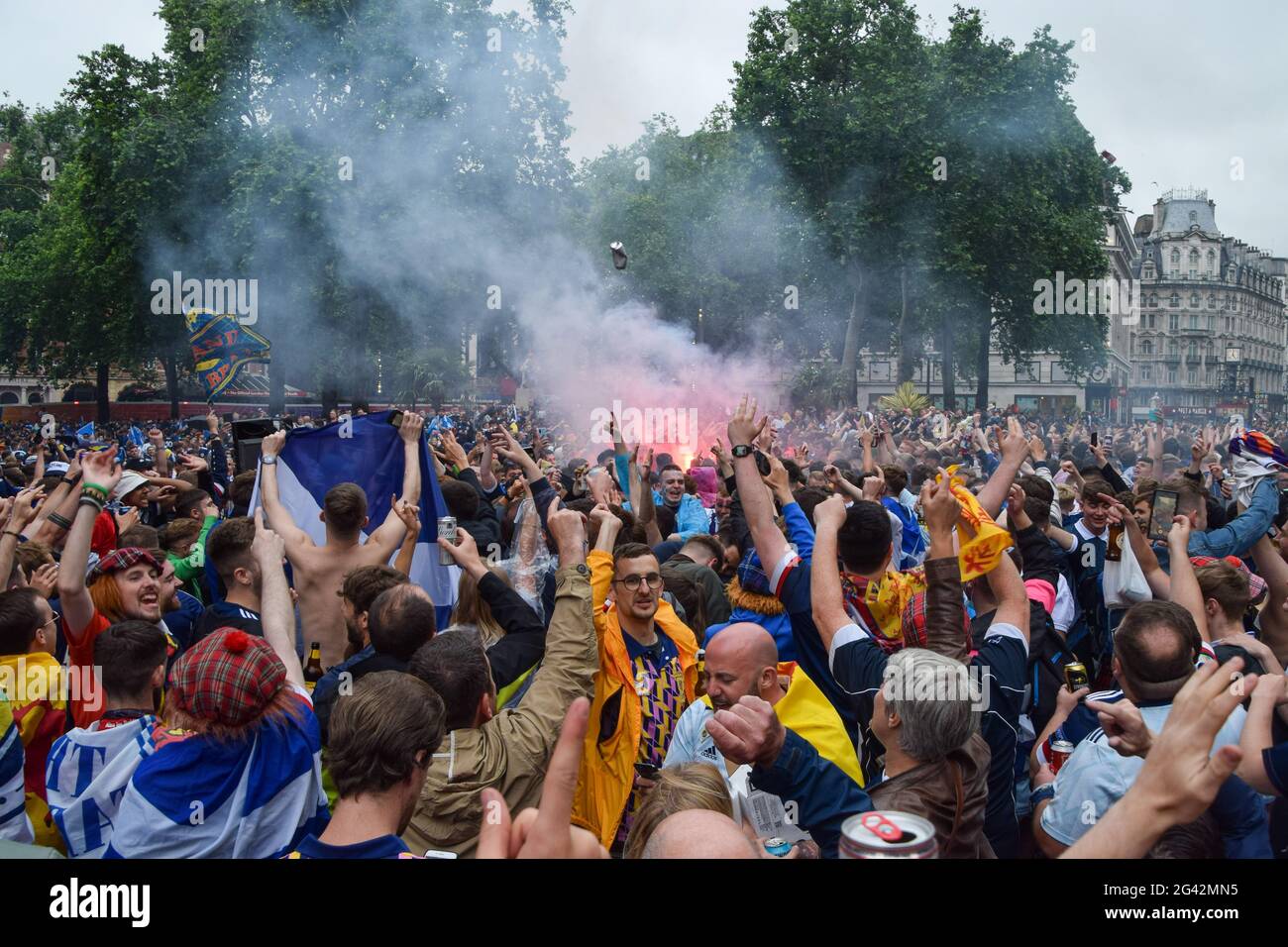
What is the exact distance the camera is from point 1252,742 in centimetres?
268

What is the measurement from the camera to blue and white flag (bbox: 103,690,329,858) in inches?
105

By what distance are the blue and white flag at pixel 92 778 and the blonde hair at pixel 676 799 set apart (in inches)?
56.3

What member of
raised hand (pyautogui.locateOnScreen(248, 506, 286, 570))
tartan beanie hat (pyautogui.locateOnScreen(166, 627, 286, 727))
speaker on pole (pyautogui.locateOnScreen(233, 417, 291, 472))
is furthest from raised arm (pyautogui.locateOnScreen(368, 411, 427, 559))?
tartan beanie hat (pyautogui.locateOnScreen(166, 627, 286, 727))

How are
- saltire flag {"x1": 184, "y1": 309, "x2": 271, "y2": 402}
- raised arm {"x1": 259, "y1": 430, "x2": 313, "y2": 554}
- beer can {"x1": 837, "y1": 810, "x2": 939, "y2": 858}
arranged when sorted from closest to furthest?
beer can {"x1": 837, "y1": 810, "x2": 939, "y2": 858}, raised arm {"x1": 259, "y1": 430, "x2": 313, "y2": 554}, saltire flag {"x1": 184, "y1": 309, "x2": 271, "y2": 402}

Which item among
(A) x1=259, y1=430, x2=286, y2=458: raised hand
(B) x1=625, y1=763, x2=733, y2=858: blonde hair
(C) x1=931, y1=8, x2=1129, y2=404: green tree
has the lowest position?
(B) x1=625, y1=763, x2=733, y2=858: blonde hair

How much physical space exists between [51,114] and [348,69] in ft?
79.0

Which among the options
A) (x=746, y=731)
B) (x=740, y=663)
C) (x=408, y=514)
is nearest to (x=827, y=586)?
(x=740, y=663)

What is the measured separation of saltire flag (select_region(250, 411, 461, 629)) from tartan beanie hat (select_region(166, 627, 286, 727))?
139 inches

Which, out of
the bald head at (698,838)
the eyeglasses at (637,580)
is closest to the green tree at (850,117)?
the eyeglasses at (637,580)

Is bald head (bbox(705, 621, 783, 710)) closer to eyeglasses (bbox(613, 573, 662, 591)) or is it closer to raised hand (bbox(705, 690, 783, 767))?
raised hand (bbox(705, 690, 783, 767))

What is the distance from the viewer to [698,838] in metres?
1.92

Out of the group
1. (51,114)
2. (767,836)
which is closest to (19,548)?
(767,836)

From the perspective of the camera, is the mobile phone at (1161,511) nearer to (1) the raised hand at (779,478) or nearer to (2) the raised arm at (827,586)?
(1) the raised hand at (779,478)
